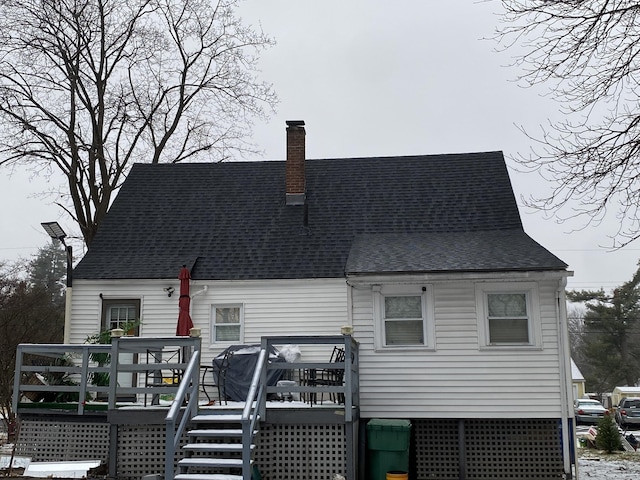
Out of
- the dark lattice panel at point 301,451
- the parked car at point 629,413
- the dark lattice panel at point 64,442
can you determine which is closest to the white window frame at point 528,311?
the dark lattice panel at point 301,451

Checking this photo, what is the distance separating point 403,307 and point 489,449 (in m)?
2.85

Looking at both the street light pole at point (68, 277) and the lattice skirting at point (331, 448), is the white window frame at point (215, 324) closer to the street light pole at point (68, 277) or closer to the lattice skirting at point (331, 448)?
the street light pole at point (68, 277)

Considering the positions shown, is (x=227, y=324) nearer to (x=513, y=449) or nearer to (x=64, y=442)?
(x=64, y=442)

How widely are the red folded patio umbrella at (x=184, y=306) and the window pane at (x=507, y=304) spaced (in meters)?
5.60

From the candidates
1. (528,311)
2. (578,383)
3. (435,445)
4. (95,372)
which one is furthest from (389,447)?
(578,383)

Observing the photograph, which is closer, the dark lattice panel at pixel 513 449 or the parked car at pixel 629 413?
the dark lattice panel at pixel 513 449

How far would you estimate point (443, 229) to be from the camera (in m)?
14.8

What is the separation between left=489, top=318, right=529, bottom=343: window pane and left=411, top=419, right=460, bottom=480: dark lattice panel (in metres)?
1.66

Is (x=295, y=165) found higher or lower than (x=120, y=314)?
higher

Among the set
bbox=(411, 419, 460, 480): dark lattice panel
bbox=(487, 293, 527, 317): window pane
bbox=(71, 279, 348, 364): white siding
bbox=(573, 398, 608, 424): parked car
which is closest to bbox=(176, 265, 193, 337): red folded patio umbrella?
bbox=(71, 279, 348, 364): white siding

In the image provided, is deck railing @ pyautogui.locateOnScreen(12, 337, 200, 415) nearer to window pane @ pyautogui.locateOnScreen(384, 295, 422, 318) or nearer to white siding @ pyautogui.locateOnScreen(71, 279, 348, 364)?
white siding @ pyautogui.locateOnScreen(71, 279, 348, 364)

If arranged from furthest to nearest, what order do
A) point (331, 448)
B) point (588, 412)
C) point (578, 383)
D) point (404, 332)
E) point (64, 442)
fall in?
point (578, 383)
point (588, 412)
point (404, 332)
point (64, 442)
point (331, 448)

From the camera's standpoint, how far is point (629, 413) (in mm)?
31062

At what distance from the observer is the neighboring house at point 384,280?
37.6 feet
